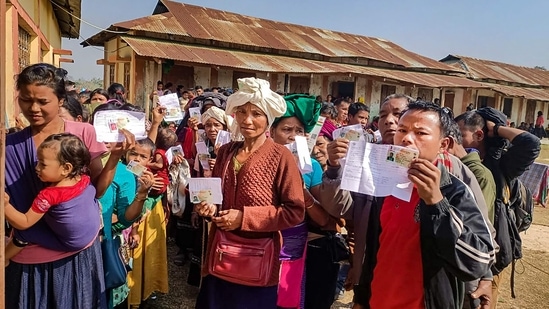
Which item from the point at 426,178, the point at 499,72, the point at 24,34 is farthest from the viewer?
the point at 499,72

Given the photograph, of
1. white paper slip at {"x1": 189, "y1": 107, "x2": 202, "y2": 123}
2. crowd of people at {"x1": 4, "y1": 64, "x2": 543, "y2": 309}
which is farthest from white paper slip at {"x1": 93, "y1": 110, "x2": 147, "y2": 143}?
white paper slip at {"x1": 189, "y1": 107, "x2": 202, "y2": 123}

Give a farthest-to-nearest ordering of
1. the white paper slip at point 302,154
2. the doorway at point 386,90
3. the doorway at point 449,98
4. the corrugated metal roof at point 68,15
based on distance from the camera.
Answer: the doorway at point 449,98 < the doorway at point 386,90 < the corrugated metal roof at point 68,15 < the white paper slip at point 302,154

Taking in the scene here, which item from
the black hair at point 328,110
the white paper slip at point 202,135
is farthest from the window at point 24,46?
the black hair at point 328,110

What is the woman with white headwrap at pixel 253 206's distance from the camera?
7.06 ft

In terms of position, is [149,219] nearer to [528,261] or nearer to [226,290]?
[226,290]

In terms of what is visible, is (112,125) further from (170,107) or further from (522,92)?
(522,92)

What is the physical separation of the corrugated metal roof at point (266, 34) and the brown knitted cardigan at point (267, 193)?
527 inches

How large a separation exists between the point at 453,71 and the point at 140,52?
18084 millimetres

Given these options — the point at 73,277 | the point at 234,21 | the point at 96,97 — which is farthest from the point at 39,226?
the point at 234,21

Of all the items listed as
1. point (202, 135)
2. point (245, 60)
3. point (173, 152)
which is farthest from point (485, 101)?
point (173, 152)

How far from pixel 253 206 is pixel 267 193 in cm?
11

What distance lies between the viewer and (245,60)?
50.2ft

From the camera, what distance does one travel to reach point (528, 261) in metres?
5.50

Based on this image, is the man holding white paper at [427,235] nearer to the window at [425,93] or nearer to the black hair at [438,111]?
the black hair at [438,111]
